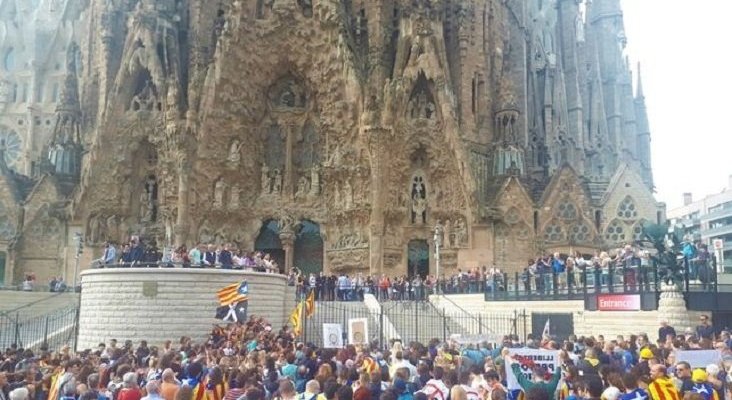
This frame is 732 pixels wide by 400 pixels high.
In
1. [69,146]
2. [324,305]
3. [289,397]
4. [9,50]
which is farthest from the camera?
[9,50]

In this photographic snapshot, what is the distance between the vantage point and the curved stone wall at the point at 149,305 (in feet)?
85.0

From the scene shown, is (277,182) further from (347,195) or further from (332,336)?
(332,336)

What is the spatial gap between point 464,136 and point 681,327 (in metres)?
24.0

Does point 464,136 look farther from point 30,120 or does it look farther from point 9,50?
point 9,50

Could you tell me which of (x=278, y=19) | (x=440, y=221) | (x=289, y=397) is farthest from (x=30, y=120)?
(x=289, y=397)

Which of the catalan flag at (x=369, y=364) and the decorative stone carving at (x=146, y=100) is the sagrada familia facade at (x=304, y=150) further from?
the catalan flag at (x=369, y=364)

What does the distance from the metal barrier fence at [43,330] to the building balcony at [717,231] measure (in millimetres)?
76209

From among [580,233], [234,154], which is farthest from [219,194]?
[580,233]

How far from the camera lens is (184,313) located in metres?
26.1

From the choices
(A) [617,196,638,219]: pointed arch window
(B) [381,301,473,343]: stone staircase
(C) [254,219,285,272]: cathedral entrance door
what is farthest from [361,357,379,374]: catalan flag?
(A) [617,196,638,219]: pointed arch window

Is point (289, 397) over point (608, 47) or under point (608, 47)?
under

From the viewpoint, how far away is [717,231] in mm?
86375

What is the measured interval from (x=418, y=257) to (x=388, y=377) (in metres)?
32.6

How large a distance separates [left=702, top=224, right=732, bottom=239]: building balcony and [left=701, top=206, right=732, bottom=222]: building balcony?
132cm
